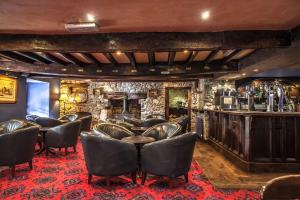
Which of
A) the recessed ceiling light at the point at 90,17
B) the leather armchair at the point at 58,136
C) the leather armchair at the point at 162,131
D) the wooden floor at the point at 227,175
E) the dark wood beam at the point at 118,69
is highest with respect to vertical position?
the recessed ceiling light at the point at 90,17

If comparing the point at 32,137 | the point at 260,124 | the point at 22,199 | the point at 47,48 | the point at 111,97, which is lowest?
the point at 22,199

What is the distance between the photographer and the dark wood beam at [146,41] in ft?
11.5

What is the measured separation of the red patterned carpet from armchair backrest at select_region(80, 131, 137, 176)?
10.5 inches

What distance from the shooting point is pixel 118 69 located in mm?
6750

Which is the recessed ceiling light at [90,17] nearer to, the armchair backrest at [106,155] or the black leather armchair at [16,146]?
the armchair backrest at [106,155]

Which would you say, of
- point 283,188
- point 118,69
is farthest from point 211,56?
point 283,188

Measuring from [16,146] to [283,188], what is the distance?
4.09 m

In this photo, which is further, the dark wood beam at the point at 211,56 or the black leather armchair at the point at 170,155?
the dark wood beam at the point at 211,56

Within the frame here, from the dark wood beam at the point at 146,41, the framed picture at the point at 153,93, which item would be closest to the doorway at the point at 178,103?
the framed picture at the point at 153,93

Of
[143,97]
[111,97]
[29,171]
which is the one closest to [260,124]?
[29,171]

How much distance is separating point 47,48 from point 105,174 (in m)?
2.33

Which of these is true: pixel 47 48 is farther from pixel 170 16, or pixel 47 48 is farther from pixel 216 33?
pixel 216 33

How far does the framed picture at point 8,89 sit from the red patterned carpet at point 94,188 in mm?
3135

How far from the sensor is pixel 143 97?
10.1m
